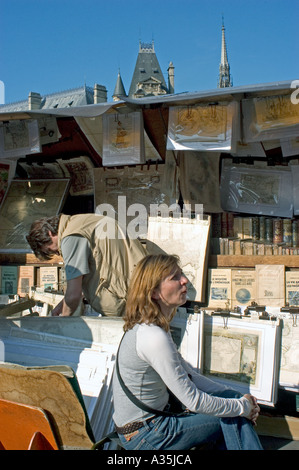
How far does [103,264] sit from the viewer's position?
2.92 m

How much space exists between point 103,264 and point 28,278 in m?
1.65

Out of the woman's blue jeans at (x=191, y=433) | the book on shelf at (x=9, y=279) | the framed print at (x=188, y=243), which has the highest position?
the framed print at (x=188, y=243)

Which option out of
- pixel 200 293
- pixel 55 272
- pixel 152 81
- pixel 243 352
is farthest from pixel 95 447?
pixel 152 81

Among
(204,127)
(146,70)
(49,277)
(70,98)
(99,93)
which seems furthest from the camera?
(146,70)

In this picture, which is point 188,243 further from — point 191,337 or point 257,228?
point 191,337

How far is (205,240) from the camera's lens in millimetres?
3732

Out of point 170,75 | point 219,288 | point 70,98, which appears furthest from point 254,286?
point 170,75

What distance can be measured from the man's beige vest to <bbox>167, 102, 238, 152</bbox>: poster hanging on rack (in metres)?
1.05

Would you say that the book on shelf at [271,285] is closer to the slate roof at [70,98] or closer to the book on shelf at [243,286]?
the book on shelf at [243,286]

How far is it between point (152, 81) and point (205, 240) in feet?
176

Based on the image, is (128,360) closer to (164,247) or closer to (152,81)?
(164,247)

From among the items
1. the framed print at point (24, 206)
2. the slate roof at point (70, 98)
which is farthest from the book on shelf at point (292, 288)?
the slate roof at point (70, 98)

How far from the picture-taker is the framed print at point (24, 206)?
14.8 ft

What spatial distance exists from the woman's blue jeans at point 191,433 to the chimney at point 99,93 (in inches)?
1786
